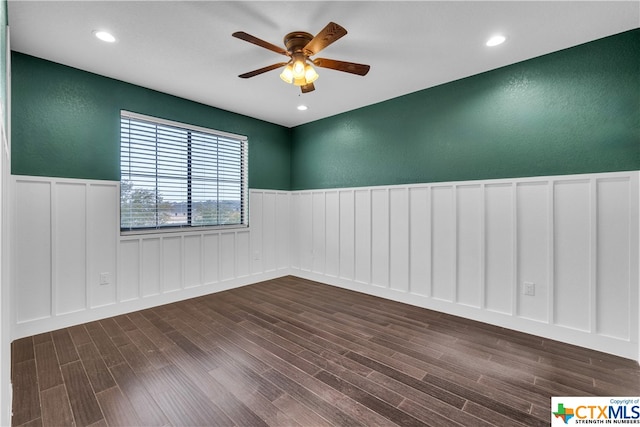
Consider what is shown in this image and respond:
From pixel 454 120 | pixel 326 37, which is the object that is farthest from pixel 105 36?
pixel 454 120

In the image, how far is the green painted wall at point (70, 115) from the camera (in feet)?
9.16

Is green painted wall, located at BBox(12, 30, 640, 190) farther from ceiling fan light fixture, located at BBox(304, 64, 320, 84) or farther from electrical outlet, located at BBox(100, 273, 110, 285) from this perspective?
ceiling fan light fixture, located at BBox(304, 64, 320, 84)

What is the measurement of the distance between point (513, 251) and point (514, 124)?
1.31 meters

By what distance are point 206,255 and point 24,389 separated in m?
2.27

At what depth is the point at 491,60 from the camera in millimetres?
2908

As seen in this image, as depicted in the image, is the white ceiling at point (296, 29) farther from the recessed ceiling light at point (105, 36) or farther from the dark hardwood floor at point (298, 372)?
the dark hardwood floor at point (298, 372)

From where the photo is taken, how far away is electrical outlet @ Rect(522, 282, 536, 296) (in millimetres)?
2855

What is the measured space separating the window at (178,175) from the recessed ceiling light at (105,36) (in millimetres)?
1017

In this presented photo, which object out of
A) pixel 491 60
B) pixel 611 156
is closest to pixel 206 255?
pixel 491 60

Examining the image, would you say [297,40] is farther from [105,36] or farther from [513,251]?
[513,251]

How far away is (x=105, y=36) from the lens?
250cm

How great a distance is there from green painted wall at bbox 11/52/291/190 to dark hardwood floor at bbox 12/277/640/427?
5.61 ft

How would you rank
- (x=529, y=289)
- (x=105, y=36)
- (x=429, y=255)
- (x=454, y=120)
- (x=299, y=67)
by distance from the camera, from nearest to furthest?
(x=299, y=67)
(x=105, y=36)
(x=529, y=289)
(x=454, y=120)
(x=429, y=255)

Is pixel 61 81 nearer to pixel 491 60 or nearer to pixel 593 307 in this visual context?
pixel 491 60
